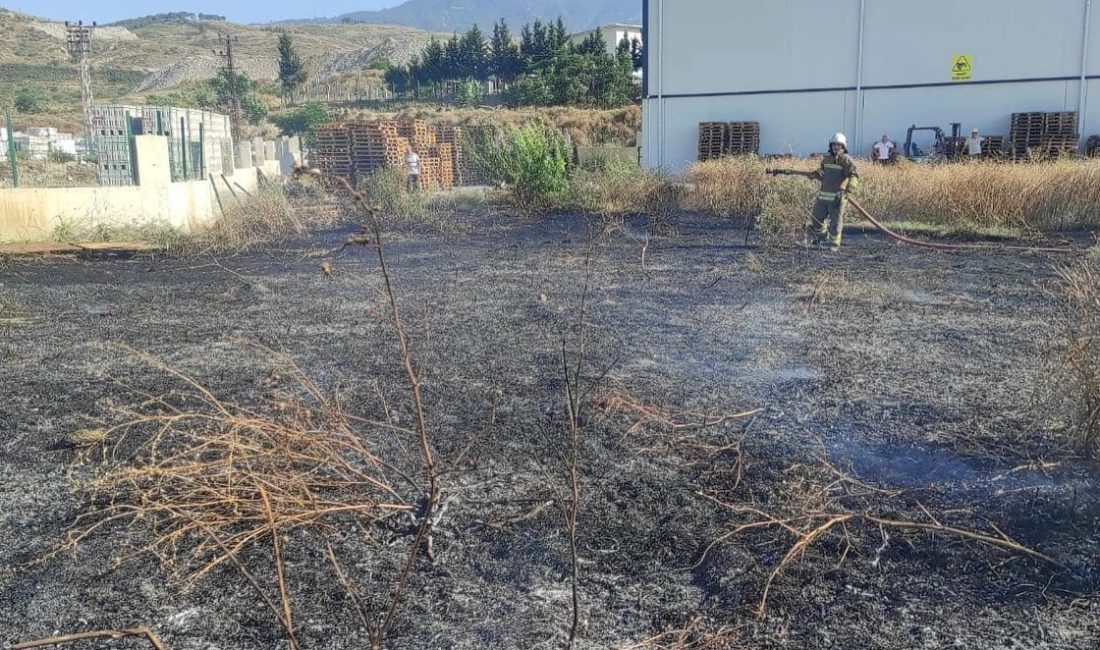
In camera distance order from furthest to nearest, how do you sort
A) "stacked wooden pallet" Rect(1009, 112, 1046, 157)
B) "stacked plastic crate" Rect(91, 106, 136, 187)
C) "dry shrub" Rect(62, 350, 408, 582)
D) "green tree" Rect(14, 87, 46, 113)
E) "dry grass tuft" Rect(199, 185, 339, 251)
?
"green tree" Rect(14, 87, 46, 113) → "stacked wooden pallet" Rect(1009, 112, 1046, 157) → "stacked plastic crate" Rect(91, 106, 136, 187) → "dry grass tuft" Rect(199, 185, 339, 251) → "dry shrub" Rect(62, 350, 408, 582)

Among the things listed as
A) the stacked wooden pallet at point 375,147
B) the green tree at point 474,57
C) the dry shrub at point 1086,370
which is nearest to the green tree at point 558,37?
the green tree at point 474,57

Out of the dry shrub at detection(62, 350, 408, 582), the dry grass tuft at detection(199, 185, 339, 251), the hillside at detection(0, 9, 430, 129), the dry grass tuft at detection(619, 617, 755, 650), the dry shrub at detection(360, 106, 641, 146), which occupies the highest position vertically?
the hillside at detection(0, 9, 430, 129)

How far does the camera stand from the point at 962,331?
754cm

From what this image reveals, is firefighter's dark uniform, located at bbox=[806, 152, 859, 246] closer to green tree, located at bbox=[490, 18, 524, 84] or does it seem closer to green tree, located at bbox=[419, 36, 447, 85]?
green tree, located at bbox=[490, 18, 524, 84]

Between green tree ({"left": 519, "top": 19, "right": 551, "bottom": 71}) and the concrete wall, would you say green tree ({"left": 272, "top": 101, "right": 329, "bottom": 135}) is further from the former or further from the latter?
the concrete wall

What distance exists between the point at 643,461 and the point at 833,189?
876 cm

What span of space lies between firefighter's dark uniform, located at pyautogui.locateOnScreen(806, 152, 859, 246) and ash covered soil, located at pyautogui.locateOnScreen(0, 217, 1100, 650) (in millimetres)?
2684

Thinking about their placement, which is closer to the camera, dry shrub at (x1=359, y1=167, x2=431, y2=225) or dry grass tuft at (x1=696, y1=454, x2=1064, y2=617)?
dry grass tuft at (x1=696, y1=454, x2=1064, y2=617)

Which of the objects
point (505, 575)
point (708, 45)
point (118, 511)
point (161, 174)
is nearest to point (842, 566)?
point (505, 575)

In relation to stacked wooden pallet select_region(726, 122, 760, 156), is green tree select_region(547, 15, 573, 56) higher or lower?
higher

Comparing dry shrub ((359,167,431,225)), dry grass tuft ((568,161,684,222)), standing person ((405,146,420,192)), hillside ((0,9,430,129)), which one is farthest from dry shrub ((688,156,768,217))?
hillside ((0,9,430,129))

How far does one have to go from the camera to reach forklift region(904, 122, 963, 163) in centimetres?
2188

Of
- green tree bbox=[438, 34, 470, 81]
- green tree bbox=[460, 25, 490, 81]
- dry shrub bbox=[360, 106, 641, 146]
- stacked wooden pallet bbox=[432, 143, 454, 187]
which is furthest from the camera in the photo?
green tree bbox=[438, 34, 470, 81]

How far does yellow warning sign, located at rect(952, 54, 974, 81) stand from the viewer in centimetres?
2270
